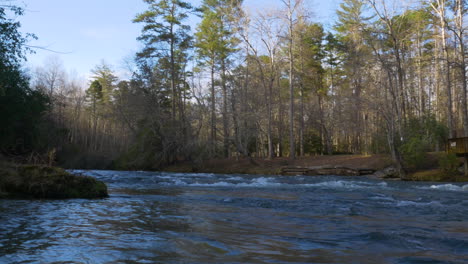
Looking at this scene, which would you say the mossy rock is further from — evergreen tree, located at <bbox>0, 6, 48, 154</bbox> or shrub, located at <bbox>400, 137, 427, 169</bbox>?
shrub, located at <bbox>400, 137, 427, 169</bbox>

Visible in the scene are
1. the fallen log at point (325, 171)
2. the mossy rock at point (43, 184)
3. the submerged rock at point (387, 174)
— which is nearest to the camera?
the mossy rock at point (43, 184)

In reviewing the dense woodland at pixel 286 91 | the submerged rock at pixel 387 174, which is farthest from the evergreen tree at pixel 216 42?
the submerged rock at pixel 387 174

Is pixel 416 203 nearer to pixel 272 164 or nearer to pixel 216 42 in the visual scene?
pixel 272 164

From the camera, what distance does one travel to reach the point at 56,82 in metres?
46.7

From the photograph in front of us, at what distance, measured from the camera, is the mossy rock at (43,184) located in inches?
322

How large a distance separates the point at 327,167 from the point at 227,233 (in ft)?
64.6

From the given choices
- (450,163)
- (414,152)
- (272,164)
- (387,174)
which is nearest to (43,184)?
(387,174)

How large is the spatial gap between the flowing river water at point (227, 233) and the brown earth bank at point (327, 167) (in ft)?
41.0

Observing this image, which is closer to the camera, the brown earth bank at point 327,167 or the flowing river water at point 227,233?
the flowing river water at point 227,233

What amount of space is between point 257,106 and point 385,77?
11857 mm

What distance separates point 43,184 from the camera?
8.23 metres

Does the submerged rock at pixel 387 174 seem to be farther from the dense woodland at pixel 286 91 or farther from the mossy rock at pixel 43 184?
the mossy rock at pixel 43 184

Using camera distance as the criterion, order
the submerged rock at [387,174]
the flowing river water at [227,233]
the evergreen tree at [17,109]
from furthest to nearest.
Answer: the submerged rock at [387,174], the evergreen tree at [17,109], the flowing river water at [227,233]

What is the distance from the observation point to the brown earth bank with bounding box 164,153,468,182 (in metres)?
19.5
